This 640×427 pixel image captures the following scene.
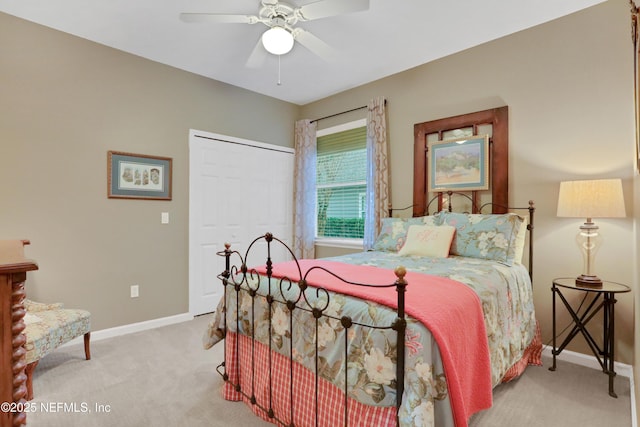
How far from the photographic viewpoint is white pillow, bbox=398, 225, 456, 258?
2641mm

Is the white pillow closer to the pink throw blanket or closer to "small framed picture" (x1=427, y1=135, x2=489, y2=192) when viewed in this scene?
"small framed picture" (x1=427, y1=135, x2=489, y2=192)

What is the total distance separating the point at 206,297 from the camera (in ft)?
12.7

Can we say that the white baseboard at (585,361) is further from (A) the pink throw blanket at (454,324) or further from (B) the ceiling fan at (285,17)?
(B) the ceiling fan at (285,17)

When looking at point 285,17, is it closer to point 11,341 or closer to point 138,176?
point 138,176

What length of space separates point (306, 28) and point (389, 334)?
262 cm

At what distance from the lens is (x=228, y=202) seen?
4055 millimetres

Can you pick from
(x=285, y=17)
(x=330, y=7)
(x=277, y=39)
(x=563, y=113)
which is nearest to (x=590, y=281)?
(x=563, y=113)

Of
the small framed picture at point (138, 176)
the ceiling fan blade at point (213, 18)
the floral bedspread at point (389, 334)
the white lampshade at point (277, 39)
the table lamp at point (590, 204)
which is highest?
the ceiling fan blade at point (213, 18)

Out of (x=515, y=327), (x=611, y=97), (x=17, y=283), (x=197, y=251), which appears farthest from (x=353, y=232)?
(x=17, y=283)

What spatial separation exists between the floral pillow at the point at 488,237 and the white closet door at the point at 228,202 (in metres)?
2.53

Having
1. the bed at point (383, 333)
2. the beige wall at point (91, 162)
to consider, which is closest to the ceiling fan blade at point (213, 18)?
the beige wall at point (91, 162)

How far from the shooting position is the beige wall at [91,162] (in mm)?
2709

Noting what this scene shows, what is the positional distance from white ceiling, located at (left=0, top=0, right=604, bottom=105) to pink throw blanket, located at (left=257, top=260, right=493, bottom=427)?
2083mm

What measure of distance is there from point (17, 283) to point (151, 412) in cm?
129
